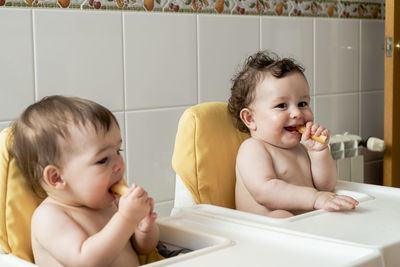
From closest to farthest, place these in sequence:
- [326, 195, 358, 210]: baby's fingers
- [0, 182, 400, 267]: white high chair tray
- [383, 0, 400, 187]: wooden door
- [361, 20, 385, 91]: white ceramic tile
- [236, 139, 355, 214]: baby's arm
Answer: [0, 182, 400, 267]: white high chair tray
[326, 195, 358, 210]: baby's fingers
[236, 139, 355, 214]: baby's arm
[383, 0, 400, 187]: wooden door
[361, 20, 385, 91]: white ceramic tile

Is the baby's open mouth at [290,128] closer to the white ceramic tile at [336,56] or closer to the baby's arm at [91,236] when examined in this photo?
the baby's arm at [91,236]

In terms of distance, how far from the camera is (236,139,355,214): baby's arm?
122cm

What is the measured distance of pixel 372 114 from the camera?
2.55 m

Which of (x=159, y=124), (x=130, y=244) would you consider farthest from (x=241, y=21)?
(x=130, y=244)

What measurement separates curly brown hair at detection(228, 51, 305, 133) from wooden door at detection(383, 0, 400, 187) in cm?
103

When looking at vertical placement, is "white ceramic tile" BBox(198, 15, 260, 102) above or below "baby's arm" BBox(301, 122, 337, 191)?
above

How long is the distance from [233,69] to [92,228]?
44.0 inches

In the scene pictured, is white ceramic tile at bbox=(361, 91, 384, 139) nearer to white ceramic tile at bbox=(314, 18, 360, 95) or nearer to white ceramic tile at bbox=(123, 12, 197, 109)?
white ceramic tile at bbox=(314, 18, 360, 95)

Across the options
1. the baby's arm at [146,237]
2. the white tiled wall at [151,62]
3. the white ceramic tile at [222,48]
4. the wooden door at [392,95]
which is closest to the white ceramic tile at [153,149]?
the white tiled wall at [151,62]

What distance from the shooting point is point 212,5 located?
1888 mm

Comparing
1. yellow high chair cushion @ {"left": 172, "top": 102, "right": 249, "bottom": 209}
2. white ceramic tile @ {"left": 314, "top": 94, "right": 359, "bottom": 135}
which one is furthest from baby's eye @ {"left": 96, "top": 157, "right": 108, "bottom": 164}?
white ceramic tile @ {"left": 314, "top": 94, "right": 359, "bottom": 135}

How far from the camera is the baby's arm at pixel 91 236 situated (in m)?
0.87

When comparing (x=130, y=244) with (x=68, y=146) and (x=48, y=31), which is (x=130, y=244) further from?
(x=48, y=31)

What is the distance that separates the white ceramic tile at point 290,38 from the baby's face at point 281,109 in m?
0.73
